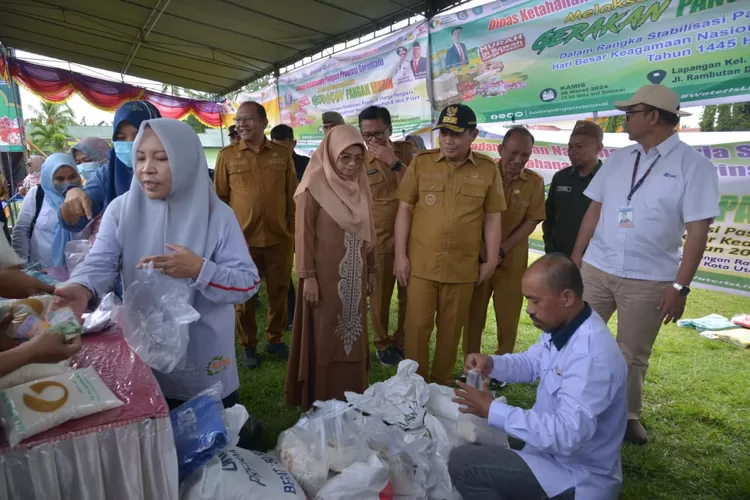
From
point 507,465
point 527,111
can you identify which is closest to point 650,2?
point 527,111

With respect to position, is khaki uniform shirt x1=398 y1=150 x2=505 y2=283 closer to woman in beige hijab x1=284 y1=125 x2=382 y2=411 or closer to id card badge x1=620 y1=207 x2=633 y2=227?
woman in beige hijab x1=284 y1=125 x2=382 y2=411

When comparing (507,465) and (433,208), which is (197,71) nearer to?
(433,208)

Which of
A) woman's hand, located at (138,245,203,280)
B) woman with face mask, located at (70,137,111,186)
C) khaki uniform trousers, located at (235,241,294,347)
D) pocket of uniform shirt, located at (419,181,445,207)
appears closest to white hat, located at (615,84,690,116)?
pocket of uniform shirt, located at (419,181,445,207)

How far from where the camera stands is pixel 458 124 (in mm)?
2641

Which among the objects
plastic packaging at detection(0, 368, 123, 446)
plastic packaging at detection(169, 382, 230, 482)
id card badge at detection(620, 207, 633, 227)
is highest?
id card badge at detection(620, 207, 633, 227)

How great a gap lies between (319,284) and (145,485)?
1467 millimetres

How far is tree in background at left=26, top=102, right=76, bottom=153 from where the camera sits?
22047mm

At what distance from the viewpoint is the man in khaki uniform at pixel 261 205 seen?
3459 millimetres

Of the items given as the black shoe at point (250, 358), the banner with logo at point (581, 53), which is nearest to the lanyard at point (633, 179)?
the banner with logo at point (581, 53)

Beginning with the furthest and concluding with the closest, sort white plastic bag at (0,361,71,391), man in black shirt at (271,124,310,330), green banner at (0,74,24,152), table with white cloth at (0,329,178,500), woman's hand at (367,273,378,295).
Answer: green banner at (0,74,24,152) → man in black shirt at (271,124,310,330) → woman's hand at (367,273,378,295) → white plastic bag at (0,361,71,391) → table with white cloth at (0,329,178,500)

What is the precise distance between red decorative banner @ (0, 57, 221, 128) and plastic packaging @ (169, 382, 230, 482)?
802 cm

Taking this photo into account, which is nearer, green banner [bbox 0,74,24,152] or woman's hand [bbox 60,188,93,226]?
woman's hand [bbox 60,188,93,226]

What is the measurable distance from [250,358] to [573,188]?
275 cm

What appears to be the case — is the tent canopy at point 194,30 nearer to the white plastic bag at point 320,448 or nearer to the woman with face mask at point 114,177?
the woman with face mask at point 114,177
